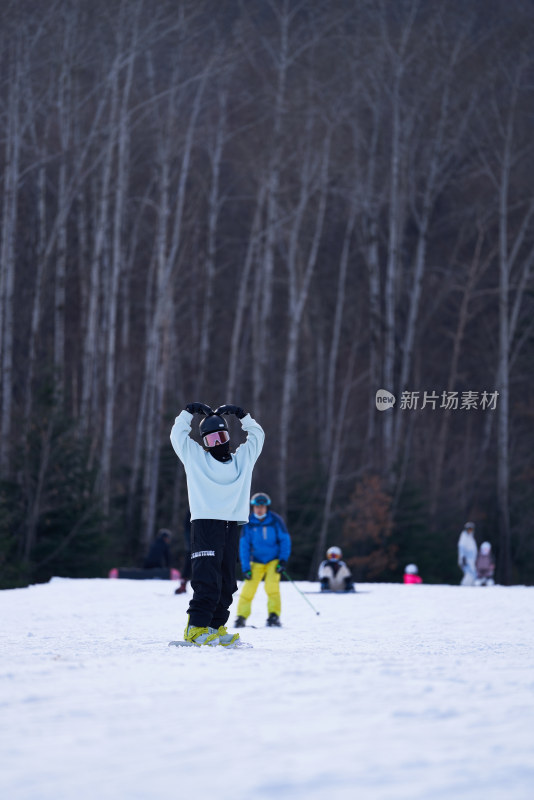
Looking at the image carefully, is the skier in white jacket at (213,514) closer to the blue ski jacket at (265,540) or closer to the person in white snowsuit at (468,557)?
the blue ski jacket at (265,540)

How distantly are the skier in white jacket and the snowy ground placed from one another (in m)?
0.42

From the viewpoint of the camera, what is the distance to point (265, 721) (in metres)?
5.36

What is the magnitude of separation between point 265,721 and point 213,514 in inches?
153

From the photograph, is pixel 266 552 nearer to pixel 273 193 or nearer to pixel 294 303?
pixel 294 303

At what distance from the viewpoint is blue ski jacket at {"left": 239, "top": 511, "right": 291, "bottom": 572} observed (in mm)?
13398

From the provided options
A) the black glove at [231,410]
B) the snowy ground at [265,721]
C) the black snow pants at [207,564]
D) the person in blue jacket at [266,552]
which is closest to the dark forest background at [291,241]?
the person in blue jacket at [266,552]

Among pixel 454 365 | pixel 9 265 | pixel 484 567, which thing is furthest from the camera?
pixel 454 365

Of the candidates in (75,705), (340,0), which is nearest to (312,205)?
(340,0)

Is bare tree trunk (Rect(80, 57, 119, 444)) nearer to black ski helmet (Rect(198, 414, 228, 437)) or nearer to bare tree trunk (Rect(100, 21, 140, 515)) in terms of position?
bare tree trunk (Rect(100, 21, 140, 515))

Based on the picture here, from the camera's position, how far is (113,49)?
1281 inches

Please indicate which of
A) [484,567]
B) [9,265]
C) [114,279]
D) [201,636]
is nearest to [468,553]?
[484,567]

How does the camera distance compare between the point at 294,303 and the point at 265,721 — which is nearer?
the point at 265,721

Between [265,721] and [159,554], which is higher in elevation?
[265,721]

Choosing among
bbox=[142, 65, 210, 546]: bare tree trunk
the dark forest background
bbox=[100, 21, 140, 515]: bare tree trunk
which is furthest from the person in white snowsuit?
bbox=[100, 21, 140, 515]: bare tree trunk
